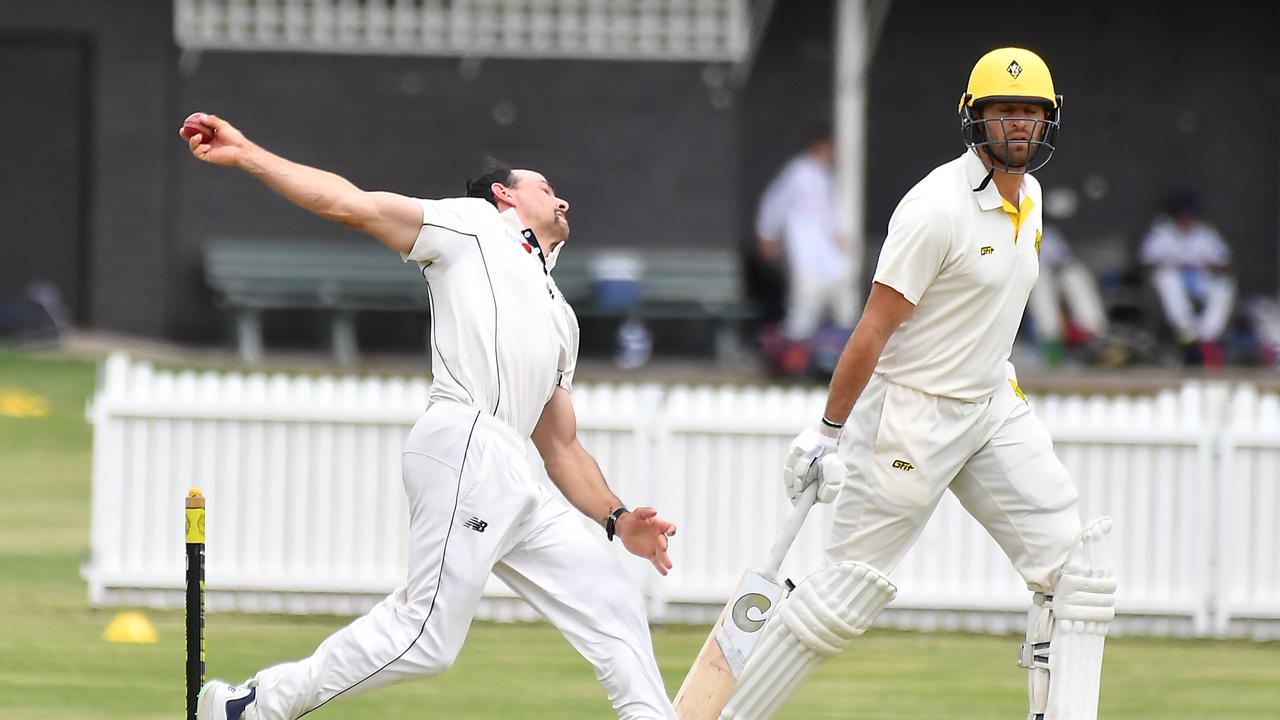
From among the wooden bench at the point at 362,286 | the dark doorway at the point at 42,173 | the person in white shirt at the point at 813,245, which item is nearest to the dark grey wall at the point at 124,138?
the dark doorway at the point at 42,173

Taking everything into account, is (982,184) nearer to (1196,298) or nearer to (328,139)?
(328,139)

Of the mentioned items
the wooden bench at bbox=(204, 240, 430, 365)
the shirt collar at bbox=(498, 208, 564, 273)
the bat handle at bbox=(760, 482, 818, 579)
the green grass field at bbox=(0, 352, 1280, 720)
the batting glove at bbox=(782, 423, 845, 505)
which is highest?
the shirt collar at bbox=(498, 208, 564, 273)

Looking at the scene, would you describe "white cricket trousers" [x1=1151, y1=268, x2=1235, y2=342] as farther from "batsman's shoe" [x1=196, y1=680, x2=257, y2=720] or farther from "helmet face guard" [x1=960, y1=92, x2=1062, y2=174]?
"batsman's shoe" [x1=196, y1=680, x2=257, y2=720]

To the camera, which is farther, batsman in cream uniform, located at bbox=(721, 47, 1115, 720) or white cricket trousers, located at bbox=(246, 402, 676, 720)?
batsman in cream uniform, located at bbox=(721, 47, 1115, 720)

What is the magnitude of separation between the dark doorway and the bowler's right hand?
14061mm

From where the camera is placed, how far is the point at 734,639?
629 cm

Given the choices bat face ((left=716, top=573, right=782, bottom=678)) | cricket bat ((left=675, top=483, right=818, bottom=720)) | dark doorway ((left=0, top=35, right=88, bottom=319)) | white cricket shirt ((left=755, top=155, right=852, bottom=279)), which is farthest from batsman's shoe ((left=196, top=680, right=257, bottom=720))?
dark doorway ((left=0, top=35, right=88, bottom=319))

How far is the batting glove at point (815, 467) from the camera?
245 inches

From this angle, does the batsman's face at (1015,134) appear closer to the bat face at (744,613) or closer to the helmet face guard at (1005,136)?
the helmet face guard at (1005,136)

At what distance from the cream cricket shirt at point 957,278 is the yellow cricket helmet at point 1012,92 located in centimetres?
9

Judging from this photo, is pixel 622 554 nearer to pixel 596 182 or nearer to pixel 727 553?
pixel 727 553

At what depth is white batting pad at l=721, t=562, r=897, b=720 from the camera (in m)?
6.37

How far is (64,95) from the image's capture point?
19000 mm

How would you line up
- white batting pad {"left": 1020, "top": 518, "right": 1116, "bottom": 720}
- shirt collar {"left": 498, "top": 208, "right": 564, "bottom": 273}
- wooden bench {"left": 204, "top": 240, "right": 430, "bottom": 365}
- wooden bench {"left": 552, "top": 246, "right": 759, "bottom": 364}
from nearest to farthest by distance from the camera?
1. shirt collar {"left": 498, "top": 208, "right": 564, "bottom": 273}
2. white batting pad {"left": 1020, "top": 518, "right": 1116, "bottom": 720}
3. wooden bench {"left": 204, "top": 240, "right": 430, "bottom": 365}
4. wooden bench {"left": 552, "top": 246, "right": 759, "bottom": 364}
